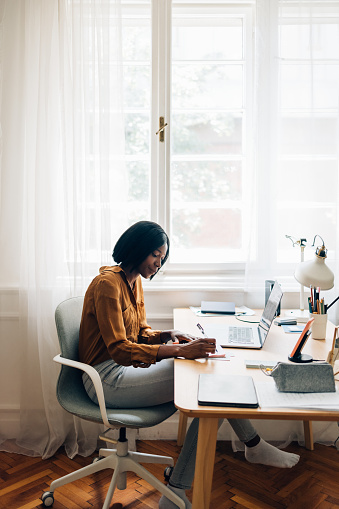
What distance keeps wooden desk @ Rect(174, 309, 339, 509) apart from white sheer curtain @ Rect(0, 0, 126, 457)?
2.25 ft

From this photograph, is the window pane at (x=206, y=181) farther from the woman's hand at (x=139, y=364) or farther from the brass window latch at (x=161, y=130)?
the woman's hand at (x=139, y=364)

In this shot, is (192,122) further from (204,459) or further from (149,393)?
(204,459)

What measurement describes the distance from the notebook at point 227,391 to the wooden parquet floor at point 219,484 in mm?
821

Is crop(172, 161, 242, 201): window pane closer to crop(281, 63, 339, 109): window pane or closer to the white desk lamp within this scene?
crop(281, 63, 339, 109): window pane

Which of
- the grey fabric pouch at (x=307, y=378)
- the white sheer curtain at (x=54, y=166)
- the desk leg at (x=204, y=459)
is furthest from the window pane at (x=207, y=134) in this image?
the desk leg at (x=204, y=459)

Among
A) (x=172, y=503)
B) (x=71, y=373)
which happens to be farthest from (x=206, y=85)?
(x=172, y=503)

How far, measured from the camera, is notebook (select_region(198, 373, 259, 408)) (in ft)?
5.00

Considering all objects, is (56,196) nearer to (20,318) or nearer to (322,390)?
(20,318)

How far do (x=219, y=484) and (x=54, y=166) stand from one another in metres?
1.70

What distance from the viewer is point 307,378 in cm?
164

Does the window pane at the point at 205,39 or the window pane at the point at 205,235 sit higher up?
the window pane at the point at 205,39

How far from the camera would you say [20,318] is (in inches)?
107

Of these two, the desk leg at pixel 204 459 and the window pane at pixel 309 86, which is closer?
the desk leg at pixel 204 459

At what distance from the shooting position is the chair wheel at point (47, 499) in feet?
7.27
